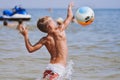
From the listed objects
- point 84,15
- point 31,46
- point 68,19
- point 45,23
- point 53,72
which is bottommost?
point 53,72

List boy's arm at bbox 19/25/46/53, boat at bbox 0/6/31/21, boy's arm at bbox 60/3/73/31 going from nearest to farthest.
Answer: boy's arm at bbox 19/25/46/53 → boy's arm at bbox 60/3/73/31 → boat at bbox 0/6/31/21

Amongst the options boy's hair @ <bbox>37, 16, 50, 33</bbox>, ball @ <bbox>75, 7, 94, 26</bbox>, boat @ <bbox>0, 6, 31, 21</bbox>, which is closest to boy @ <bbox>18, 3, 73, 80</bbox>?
boy's hair @ <bbox>37, 16, 50, 33</bbox>

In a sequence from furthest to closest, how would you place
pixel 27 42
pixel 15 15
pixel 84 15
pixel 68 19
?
pixel 15 15 < pixel 84 15 < pixel 68 19 < pixel 27 42

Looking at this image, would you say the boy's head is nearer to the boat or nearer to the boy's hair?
the boy's hair

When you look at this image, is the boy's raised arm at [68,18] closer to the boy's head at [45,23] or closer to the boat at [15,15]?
the boy's head at [45,23]

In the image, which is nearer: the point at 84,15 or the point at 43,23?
the point at 43,23

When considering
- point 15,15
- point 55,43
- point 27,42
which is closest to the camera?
point 27,42

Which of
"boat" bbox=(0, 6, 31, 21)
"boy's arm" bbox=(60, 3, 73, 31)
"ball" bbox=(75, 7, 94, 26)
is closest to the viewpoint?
"boy's arm" bbox=(60, 3, 73, 31)

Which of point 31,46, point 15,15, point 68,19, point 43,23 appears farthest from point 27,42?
point 15,15

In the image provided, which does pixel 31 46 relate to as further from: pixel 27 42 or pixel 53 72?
pixel 53 72

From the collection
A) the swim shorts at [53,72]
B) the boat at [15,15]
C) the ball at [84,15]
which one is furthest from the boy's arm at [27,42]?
the boat at [15,15]

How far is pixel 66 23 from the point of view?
5.27 m

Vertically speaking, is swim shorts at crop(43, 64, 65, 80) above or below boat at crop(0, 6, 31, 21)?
below

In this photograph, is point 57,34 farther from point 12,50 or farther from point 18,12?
point 18,12
